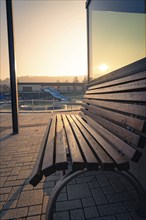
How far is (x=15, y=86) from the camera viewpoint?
4.21 m

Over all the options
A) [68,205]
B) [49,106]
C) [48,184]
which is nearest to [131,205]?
[68,205]

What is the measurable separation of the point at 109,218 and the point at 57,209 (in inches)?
18.8

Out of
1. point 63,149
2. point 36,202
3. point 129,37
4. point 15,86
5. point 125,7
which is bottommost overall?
point 36,202

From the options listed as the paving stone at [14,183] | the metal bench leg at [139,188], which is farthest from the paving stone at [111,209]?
the paving stone at [14,183]

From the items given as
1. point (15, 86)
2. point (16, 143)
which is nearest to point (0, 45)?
point (15, 86)

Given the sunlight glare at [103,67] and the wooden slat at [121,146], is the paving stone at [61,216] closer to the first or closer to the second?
the wooden slat at [121,146]

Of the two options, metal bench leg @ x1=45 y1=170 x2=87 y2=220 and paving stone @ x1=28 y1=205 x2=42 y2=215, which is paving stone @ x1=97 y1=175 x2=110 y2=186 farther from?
metal bench leg @ x1=45 y1=170 x2=87 y2=220

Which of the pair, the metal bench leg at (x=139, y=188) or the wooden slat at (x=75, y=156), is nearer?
the wooden slat at (x=75, y=156)

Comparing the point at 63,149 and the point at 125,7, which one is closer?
the point at 63,149

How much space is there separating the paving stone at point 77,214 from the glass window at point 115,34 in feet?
5.96

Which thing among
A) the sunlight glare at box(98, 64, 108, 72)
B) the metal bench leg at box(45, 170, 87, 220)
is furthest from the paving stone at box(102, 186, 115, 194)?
the sunlight glare at box(98, 64, 108, 72)

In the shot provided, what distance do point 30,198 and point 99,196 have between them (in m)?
0.72

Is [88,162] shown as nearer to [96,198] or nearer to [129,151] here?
[129,151]

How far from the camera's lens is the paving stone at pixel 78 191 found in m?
1.77
